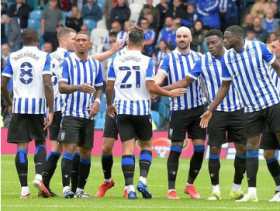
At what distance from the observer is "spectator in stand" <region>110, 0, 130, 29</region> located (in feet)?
90.8

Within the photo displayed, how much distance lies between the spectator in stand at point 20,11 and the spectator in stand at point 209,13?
5.66 meters

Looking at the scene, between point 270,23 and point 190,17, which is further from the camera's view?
point 190,17

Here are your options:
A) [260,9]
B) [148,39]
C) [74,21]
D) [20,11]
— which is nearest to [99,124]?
[148,39]

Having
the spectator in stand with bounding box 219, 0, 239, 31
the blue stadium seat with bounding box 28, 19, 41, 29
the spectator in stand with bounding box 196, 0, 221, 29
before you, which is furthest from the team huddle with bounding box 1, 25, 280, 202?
the blue stadium seat with bounding box 28, 19, 41, 29

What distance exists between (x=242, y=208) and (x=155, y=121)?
43.5 ft

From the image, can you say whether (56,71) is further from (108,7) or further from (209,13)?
(108,7)

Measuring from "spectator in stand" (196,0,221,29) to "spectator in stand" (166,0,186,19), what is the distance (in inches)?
21.7

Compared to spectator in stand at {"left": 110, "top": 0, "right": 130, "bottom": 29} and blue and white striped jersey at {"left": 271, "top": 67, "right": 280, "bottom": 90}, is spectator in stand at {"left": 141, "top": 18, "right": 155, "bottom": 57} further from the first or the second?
blue and white striped jersey at {"left": 271, "top": 67, "right": 280, "bottom": 90}

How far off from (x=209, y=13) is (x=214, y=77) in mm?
14159

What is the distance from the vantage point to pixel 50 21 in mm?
28000

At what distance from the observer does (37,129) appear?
43.2ft

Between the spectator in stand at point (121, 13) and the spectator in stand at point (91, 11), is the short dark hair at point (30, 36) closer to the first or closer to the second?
the spectator in stand at point (121, 13)

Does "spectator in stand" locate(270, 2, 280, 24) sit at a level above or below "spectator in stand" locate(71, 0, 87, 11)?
below

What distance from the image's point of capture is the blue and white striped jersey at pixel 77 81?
12.9 meters
